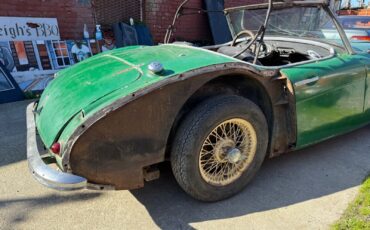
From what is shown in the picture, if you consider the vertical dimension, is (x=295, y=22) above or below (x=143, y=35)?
above

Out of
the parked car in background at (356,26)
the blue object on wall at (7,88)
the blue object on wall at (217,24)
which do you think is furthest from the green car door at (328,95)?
the blue object on wall at (217,24)

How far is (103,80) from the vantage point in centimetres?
237

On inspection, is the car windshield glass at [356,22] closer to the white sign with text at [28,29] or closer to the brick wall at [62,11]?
the brick wall at [62,11]

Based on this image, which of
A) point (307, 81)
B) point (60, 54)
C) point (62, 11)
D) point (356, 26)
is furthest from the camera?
point (356, 26)

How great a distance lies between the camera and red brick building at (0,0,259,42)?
602cm

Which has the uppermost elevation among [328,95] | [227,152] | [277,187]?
[328,95]

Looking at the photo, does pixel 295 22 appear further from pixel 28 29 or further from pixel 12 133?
pixel 28 29

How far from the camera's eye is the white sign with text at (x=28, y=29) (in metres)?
5.68

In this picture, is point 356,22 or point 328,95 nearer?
point 328,95

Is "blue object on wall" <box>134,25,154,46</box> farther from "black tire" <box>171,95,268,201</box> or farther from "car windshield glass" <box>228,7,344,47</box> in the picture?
"black tire" <box>171,95,268,201</box>

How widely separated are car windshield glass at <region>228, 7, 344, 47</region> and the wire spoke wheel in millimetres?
1339

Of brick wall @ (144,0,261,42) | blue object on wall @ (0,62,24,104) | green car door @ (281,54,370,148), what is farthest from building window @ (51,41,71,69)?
green car door @ (281,54,370,148)

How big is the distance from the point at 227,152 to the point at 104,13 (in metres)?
5.63

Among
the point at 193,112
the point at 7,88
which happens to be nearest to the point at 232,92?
the point at 193,112
